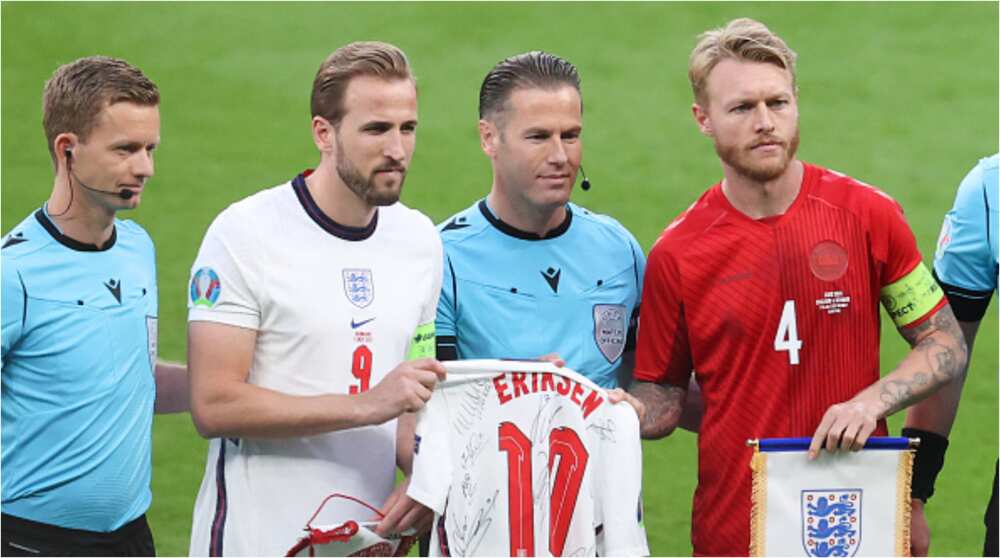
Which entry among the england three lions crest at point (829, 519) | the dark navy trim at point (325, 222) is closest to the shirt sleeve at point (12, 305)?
the dark navy trim at point (325, 222)

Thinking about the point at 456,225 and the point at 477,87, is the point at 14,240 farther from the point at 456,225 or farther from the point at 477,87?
the point at 477,87

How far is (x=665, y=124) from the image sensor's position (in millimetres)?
12945

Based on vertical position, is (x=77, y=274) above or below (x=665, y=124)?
below

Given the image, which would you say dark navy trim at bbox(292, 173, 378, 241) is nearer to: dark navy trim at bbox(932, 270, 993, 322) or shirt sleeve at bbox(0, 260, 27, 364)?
shirt sleeve at bbox(0, 260, 27, 364)

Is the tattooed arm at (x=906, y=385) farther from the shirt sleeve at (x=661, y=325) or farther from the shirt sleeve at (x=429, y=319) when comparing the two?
the shirt sleeve at (x=429, y=319)

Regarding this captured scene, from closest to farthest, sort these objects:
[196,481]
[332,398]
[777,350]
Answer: [332,398], [777,350], [196,481]

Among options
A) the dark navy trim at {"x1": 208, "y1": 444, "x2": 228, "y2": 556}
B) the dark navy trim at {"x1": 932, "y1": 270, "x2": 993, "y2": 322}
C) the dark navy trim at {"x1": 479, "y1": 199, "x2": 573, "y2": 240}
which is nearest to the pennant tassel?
the dark navy trim at {"x1": 932, "y1": 270, "x2": 993, "y2": 322}

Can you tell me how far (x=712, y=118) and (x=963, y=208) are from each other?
0.74 m

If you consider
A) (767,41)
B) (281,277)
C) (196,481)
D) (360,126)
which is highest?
(767,41)

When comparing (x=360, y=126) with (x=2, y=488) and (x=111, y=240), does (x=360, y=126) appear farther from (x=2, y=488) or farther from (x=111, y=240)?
(x=2, y=488)

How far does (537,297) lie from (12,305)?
4.49ft

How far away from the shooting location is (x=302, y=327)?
14.1 feet

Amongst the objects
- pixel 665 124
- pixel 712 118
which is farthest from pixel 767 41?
pixel 665 124

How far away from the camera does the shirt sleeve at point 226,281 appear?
4.23 meters
